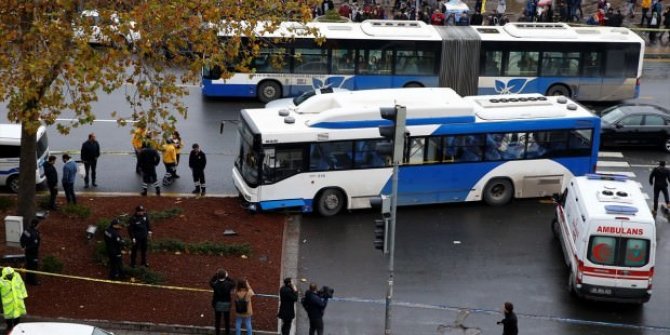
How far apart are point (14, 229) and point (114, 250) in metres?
2.42

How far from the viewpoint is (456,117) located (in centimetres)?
2675

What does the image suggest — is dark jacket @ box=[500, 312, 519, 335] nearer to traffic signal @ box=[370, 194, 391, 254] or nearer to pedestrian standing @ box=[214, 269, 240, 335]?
traffic signal @ box=[370, 194, 391, 254]

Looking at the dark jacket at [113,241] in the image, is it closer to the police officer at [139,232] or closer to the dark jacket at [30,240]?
the police officer at [139,232]

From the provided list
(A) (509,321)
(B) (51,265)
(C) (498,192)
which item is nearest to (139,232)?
(B) (51,265)

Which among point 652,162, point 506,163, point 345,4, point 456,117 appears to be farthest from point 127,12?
point 345,4

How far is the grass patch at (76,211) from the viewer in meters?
24.4

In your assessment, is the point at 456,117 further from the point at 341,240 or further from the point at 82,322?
the point at 82,322

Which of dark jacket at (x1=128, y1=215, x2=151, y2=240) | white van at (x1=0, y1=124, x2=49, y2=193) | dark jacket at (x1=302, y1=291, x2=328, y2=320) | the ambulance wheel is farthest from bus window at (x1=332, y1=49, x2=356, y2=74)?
dark jacket at (x1=302, y1=291, x2=328, y2=320)

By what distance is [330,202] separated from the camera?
1042 inches

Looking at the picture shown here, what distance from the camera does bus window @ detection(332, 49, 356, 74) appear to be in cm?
3603

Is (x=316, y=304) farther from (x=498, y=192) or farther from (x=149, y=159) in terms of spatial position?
(x=498, y=192)

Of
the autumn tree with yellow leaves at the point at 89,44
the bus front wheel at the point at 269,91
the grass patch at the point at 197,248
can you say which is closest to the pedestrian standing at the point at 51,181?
the grass patch at the point at 197,248

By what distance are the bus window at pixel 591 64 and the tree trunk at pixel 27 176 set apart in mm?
20748

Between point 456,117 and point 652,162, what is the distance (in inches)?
297
